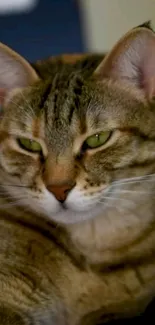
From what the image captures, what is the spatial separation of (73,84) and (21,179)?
0.20m

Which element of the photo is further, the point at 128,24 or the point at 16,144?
the point at 128,24

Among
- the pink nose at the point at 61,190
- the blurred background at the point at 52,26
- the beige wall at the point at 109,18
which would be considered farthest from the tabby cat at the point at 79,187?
the blurred background at the point at 52,26

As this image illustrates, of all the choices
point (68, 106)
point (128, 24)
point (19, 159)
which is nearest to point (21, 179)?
point (19, 159)

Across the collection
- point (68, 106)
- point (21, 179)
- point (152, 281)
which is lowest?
point (152, 281)

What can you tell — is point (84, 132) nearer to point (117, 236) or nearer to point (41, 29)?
point (117, 236)

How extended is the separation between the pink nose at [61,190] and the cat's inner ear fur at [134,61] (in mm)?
232

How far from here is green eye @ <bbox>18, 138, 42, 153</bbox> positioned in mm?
1093

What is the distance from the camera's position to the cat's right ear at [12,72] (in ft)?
3.58

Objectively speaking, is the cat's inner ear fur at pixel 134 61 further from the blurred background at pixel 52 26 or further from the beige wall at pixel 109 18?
the blurred background at pixel 52 26

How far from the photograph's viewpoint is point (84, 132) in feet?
3.47

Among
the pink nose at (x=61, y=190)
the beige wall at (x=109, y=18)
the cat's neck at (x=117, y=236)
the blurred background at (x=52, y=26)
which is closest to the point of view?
the pink nose at (x=61, y=190)

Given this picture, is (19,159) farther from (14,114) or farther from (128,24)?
(128,24)

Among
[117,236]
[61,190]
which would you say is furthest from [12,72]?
[117,236]

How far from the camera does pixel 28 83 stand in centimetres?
115
